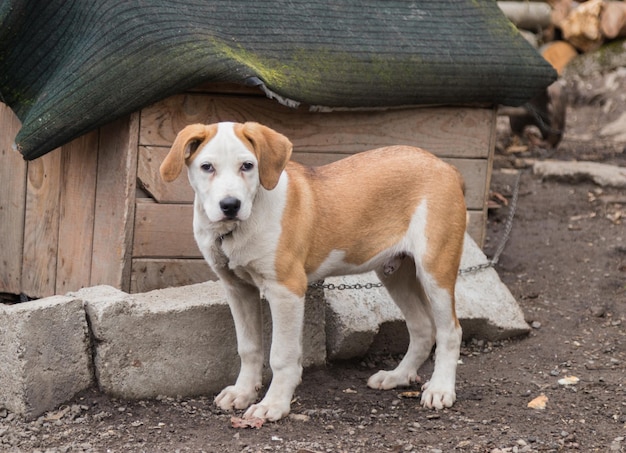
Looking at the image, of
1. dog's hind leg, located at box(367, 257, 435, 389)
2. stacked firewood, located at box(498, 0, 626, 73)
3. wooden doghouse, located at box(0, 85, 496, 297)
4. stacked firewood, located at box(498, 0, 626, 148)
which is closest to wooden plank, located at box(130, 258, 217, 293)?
wooden doghouse, located at box(0, 85, 496, 297)

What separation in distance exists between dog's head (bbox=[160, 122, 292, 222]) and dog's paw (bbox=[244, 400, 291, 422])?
99cm

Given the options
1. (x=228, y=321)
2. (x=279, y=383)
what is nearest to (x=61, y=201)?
(x=228, y=321)

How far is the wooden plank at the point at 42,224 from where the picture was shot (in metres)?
6.00

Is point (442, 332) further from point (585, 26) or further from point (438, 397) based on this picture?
point (585, 26)

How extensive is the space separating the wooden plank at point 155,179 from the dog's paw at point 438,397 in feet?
5.99

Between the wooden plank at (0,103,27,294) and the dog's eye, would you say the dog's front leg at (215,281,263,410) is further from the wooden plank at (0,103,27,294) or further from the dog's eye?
the wooden plank at (0,103,27,294)

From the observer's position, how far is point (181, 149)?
13.8 feet

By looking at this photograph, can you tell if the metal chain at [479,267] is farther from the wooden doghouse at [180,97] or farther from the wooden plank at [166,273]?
the wooden plank at [166,273]

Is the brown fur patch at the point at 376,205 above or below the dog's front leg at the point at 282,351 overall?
above

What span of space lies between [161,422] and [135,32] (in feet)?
6.69

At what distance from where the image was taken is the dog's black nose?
13.4 feet

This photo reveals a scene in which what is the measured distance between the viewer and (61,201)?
5965mm

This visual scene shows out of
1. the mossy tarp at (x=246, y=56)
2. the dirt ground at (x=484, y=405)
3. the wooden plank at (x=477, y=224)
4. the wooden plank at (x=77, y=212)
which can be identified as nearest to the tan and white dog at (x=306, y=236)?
the dirt ground at (x=484, y=405)

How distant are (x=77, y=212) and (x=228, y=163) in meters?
1.98
